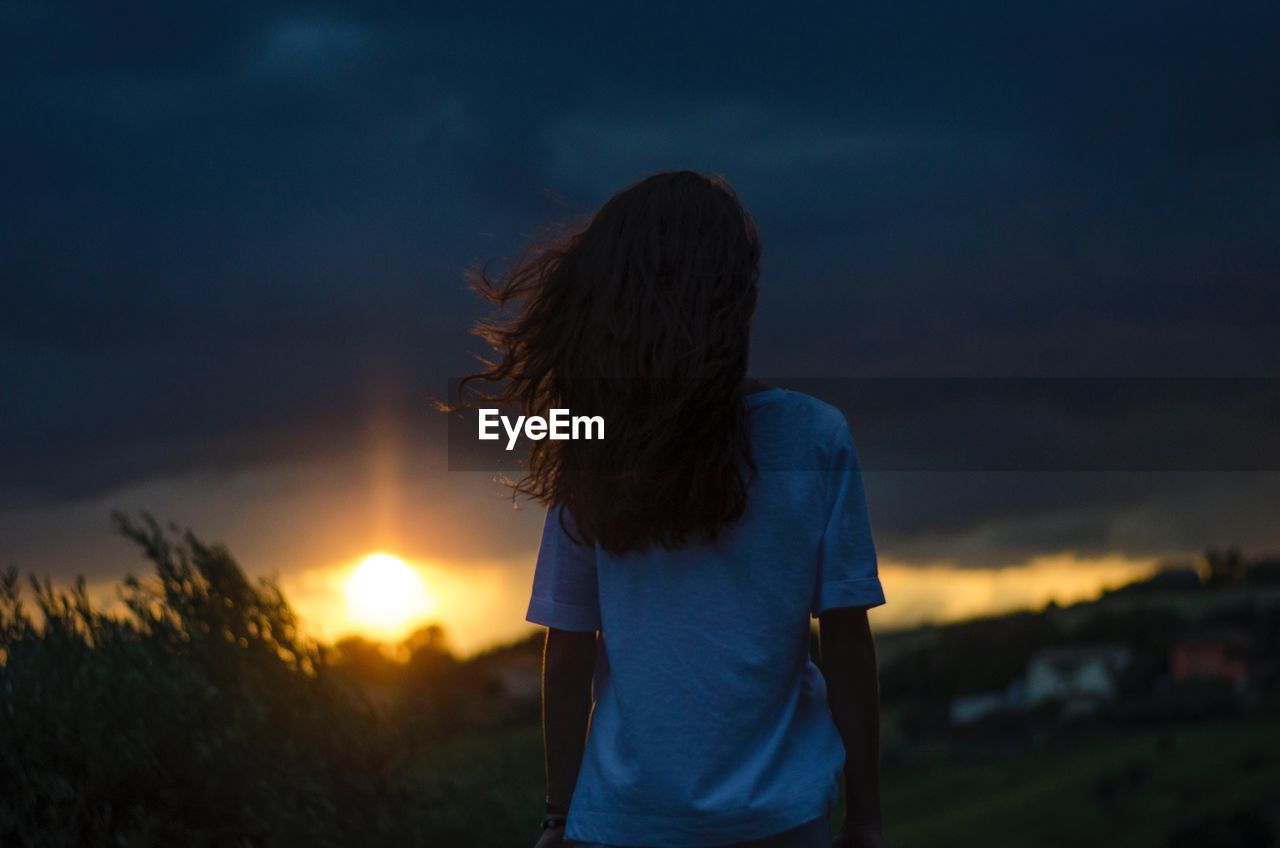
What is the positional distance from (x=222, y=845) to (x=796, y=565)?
5533 millimetres

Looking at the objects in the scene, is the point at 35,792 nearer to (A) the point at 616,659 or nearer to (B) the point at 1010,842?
(A) the point at 616,659

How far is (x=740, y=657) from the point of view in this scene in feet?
8.80

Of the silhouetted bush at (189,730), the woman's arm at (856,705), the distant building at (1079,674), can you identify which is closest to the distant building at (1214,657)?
→ the distant building at (1079,674)

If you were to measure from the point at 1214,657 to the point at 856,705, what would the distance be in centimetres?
4269

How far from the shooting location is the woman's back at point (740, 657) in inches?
104

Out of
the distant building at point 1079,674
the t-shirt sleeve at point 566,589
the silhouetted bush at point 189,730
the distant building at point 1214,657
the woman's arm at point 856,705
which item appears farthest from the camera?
the distant building at point 1079,674

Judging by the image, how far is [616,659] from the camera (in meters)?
2.80

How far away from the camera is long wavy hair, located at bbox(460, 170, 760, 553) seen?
8.82 feet

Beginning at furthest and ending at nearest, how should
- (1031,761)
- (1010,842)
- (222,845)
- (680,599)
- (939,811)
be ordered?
(1031,761), (939,811), (1010,842), (222,845), (680,599)

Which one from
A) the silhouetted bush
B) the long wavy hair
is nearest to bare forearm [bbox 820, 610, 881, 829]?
the long wavy hair

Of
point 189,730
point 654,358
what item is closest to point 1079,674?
point 189,730

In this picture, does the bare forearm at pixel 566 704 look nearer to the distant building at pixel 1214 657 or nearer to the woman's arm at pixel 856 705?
the woman's arm at pixel 856 705

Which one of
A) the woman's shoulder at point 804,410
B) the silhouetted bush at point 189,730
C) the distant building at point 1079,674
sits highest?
the woman's shoulder at point 804,410

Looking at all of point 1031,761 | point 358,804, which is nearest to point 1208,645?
point 1031,761
